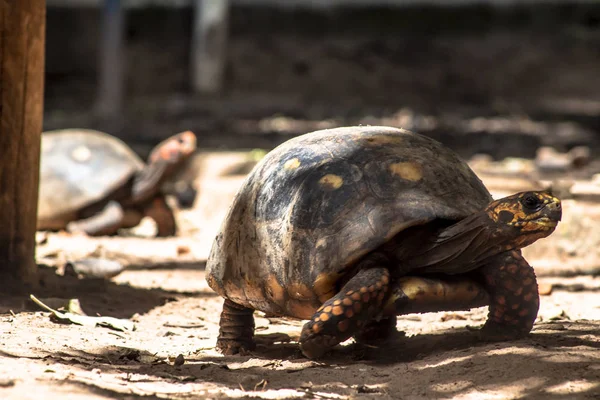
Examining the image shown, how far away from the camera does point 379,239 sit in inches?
135

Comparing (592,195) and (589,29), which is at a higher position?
(589,29)

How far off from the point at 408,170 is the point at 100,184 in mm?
5195

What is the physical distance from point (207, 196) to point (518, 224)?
5932 mm

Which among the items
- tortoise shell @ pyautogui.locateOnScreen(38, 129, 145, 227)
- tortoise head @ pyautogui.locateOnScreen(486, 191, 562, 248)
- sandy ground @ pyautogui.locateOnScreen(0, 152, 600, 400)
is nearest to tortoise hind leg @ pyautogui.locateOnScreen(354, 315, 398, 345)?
sandy ground @ pyautogui.locateOnScreen(0, 152, 600, 400)

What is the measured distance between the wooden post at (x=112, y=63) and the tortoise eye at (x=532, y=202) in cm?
1045

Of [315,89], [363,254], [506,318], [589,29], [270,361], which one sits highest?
[589,29]

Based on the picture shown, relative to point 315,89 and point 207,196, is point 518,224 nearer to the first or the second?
point 207,196

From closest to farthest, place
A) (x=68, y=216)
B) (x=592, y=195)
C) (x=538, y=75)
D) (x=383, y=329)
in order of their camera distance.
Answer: (x=383, y=329), (x=592, y=195), (x=68, y=216), (x=538, y=75)

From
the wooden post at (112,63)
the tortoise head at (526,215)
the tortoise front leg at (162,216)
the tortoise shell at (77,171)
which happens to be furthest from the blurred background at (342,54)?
the tortoise head at (526,215)

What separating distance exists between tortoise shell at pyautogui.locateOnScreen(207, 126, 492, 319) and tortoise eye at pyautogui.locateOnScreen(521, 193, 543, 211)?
0.31 metres

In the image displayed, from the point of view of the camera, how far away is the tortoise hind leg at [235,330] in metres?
4.02

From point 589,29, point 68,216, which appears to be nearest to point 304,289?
point 68,216

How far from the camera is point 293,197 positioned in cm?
372

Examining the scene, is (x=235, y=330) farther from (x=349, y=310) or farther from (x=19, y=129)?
(x=19, y=129)
